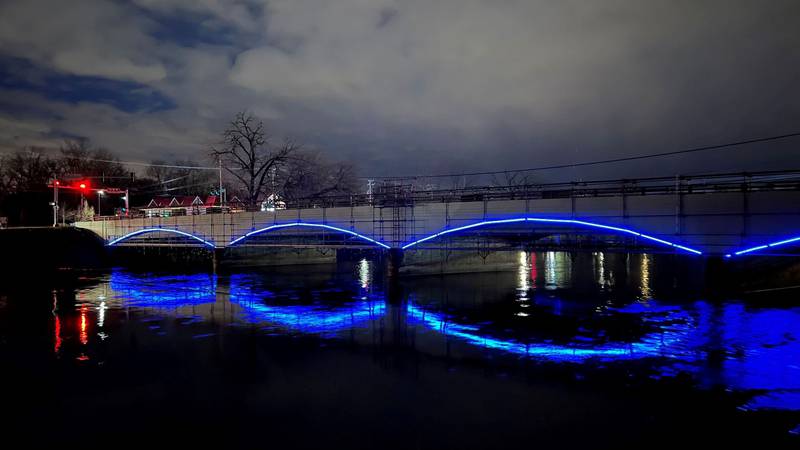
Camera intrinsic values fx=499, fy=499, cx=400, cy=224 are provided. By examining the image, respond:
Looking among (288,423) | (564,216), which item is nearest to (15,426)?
(288,423)

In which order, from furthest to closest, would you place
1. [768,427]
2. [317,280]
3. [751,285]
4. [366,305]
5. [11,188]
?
1. [11,188]
2. [317,280]
3. [751,285]
4. [366,305]
5. [768,427]

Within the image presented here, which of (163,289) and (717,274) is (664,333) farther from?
(163,289)

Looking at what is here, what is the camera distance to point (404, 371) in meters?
13.0

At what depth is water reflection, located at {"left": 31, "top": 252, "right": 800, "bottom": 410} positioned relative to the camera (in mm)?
13688

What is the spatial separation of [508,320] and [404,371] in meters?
8.57

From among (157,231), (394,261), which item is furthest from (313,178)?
(394,261)

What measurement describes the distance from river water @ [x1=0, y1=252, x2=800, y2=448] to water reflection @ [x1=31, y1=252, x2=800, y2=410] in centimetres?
11

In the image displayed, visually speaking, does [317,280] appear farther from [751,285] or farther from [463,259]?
[751,285]

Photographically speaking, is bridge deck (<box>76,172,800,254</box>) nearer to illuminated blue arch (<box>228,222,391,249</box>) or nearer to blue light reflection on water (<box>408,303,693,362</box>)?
illuminated blue arch (<box>228,222,391,249</box>)

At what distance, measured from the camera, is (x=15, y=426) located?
9344 millimetres

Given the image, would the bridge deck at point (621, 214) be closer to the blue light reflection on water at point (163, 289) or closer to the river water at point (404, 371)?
the river water at point (404, 371)

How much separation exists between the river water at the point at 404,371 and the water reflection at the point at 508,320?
0.36ft

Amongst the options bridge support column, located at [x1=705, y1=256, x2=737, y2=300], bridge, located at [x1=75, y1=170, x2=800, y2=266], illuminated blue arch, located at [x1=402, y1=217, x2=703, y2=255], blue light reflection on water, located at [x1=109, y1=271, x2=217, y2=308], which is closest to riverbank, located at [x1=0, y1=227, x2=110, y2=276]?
blue light reflection on water, located at [x1=109, y1=271, x2=217, y2=308]

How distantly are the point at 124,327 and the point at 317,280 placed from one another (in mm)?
17948
